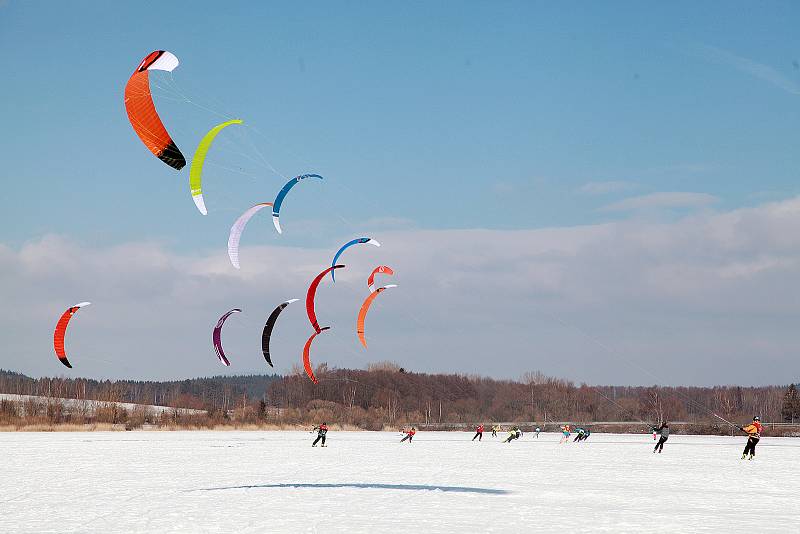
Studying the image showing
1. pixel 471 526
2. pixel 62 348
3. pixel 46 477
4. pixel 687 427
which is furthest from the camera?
pixel 687 427

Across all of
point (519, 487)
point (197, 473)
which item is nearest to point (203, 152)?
point (197, 473)

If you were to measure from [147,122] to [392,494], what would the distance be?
7718 millimetres

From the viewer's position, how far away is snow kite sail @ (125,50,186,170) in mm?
14938

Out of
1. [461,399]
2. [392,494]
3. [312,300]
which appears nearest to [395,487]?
[392,494]

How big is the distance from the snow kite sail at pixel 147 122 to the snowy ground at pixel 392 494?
17.8ft

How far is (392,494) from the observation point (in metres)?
11.9

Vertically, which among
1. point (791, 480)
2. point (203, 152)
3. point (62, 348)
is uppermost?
point (203, 152)

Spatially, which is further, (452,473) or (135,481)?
(452,473)

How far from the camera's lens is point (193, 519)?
9352 mm

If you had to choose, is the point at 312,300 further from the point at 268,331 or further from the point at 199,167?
the point at 199,167

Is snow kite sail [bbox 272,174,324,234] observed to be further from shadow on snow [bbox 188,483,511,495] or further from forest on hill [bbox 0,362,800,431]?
forest on hill [bbox 0,362,800,431]

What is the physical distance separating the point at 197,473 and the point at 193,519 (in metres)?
6.18

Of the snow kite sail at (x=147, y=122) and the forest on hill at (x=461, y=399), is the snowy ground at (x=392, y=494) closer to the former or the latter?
the snow kite sail at (x=147, y=122)

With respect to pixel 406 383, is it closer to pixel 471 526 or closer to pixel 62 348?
pixel 62 348
